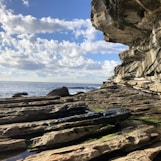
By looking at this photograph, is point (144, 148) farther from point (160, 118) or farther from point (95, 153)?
point (160, 118)

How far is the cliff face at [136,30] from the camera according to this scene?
37.4 meters

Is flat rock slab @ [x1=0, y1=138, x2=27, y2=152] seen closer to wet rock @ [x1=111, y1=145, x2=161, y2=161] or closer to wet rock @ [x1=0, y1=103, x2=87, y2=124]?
wet rock @ [x1=0, y1=103, x2=87, y2=124]

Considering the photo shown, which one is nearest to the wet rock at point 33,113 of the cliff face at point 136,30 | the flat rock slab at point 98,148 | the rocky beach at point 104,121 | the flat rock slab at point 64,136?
the rocky beach at point 104,121

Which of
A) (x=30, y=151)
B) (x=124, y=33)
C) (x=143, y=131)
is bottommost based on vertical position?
(x=30, y=151)

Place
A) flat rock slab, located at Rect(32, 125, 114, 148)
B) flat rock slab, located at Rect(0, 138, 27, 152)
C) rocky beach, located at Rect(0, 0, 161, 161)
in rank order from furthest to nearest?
flat rock slab, located at Rect(0, 138, 27, 152) < flat rock slab, located at Rect(32, 125, 114, 148) < rocky beach, located at Rect(0, 0, 161, 161)

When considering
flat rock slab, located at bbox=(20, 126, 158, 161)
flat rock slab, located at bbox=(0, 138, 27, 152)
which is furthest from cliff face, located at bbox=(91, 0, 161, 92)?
flat rock slab, located at bbox=(0, 138, 27, 152)

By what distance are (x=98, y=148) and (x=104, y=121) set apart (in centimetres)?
681

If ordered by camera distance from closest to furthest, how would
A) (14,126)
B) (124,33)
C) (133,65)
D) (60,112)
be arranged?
1. (14,126)
2. (60,112)
3. (124,33)
4. (133,65)

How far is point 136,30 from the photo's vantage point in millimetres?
47000

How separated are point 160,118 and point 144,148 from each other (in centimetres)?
866

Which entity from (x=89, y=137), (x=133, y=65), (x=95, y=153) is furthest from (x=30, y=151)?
(x=133, y=65)

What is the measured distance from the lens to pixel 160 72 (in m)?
43.2

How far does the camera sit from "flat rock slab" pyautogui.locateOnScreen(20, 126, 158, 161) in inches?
629

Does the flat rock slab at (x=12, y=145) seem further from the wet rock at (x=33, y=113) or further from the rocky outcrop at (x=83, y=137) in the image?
the wet rock at (x=33, y=113)
